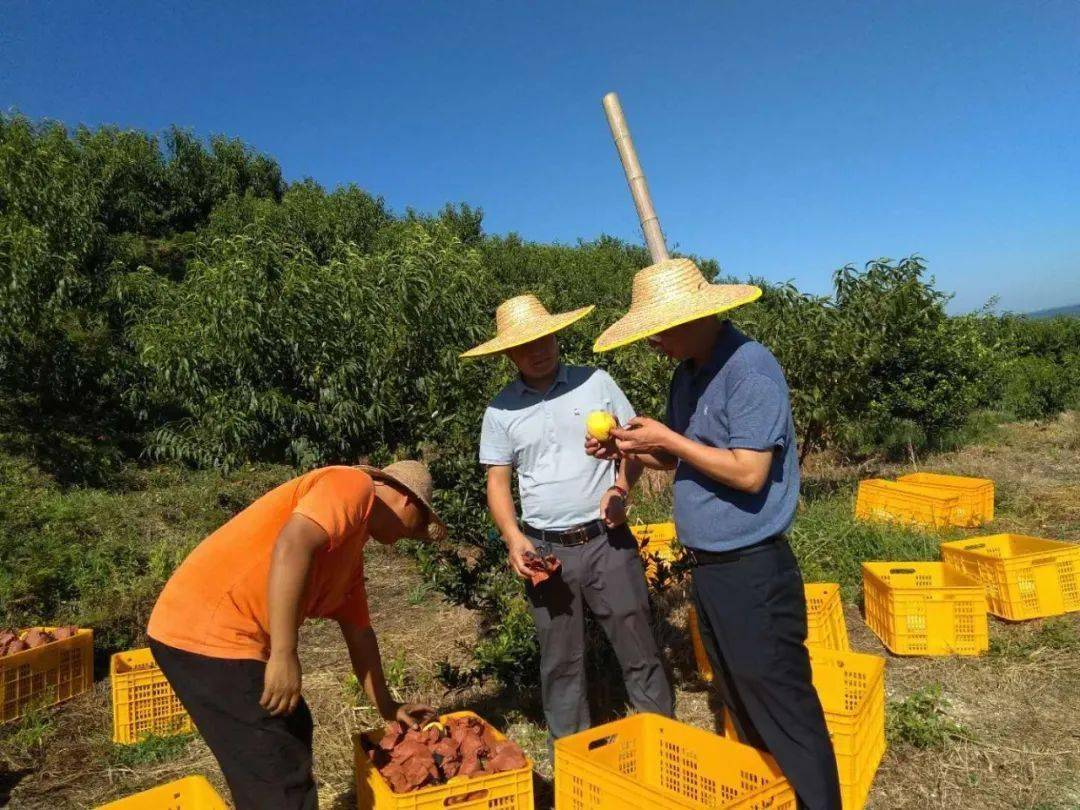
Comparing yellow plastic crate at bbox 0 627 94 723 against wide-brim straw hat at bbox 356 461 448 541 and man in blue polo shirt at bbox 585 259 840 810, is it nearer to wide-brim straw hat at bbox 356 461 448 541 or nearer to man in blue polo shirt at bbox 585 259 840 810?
wide-brim straw hat at bbox 356 461 448 541

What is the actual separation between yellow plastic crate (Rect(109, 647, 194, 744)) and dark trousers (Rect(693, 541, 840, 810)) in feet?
9.74

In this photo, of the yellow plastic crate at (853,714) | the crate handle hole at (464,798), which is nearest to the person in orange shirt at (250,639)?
the crate handle hole at (464,798)

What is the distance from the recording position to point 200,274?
8883 mm

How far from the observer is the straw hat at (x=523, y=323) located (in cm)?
300

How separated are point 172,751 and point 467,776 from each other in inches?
83.3

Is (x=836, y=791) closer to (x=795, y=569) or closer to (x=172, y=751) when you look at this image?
(x=795, y=569)

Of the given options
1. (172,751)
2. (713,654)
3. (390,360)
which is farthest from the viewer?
(390,360)

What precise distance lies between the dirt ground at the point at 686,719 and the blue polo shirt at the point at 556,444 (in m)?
1.19

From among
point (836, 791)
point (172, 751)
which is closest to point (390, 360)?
point (172, 751)

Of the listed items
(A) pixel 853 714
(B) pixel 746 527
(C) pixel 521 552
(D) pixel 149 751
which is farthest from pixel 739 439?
(D) pixel 149 751

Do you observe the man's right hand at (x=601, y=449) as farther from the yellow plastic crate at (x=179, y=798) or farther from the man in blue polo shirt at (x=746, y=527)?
the yellow plastic crate at (x=179, y=798)

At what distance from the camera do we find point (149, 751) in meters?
3.74

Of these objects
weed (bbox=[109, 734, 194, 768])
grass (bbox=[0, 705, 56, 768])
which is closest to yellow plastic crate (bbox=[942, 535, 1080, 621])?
weed (bbox=[109, 734, 194, 768])

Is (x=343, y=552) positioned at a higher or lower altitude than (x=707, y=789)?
higher
